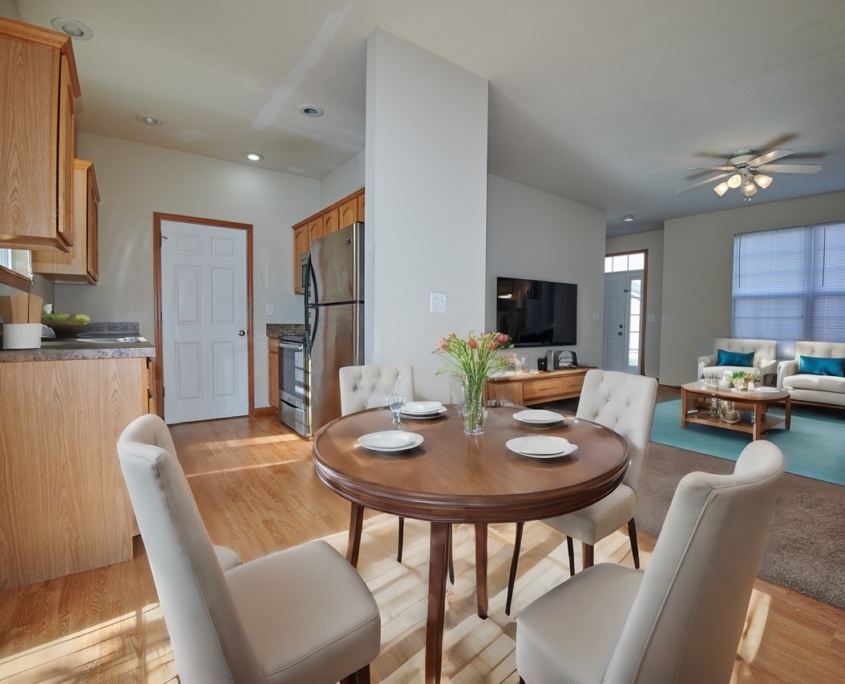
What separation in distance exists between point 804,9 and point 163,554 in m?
3.61

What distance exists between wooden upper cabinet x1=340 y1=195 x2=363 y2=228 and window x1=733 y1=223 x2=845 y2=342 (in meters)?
5.78

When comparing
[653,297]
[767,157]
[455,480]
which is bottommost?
[455,480]

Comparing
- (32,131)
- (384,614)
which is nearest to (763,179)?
(384,614)

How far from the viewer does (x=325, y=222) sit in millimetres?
4152

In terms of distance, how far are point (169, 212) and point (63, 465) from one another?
3275 millimetres

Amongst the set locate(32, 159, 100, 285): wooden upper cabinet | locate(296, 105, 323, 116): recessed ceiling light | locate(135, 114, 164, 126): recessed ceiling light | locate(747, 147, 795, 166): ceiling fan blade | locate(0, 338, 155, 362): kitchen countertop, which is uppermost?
locate(135, 114, 164, 126): recessed ceiling light

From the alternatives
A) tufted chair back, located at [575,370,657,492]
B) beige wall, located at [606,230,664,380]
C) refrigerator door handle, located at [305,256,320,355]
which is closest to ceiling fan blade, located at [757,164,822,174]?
tufted chair back, located at [575,370,657,492]

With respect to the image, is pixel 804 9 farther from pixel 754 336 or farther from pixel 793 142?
pixel 754 336

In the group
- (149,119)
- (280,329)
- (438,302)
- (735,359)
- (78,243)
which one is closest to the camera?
(438,302)

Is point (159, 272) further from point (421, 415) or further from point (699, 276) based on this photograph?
point (699, 276)

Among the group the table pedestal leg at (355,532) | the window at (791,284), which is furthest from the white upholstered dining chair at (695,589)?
the window at (791,284)

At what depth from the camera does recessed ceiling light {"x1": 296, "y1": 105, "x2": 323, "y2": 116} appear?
3.28 metres

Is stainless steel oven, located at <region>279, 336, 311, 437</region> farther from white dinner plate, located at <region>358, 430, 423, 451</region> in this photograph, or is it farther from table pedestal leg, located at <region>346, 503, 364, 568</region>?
white dinner plate, located at <region>358, 430, 423, 451</region>

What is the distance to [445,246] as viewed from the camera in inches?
106
